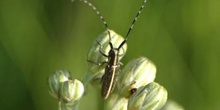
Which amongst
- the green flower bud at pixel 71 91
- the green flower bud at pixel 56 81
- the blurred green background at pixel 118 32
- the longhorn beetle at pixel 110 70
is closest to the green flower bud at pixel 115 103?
the longhorn beetle at pixel 110 70

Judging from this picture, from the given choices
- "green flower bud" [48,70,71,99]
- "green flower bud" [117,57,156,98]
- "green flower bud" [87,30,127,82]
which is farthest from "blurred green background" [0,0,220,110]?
"green flower bud" [48,70,71,99]

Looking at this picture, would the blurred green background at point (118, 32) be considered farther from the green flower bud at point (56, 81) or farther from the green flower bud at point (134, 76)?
the green flower bud at point (56, 81)

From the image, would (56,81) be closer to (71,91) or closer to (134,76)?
(71,91)

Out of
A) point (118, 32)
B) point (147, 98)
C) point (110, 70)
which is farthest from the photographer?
point (118, 32)

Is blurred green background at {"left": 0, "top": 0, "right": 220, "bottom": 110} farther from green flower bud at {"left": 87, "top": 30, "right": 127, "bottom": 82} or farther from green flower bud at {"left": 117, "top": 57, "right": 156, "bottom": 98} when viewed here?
green flower bud at {"left": 117, "top": 57, "right": 156, "bottom": 98}

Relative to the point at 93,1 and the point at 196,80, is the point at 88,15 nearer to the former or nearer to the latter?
the point at 93,1

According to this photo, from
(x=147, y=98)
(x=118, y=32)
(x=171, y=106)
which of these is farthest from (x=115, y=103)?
(x=118, y=32)

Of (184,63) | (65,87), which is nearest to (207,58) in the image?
(184,63)
